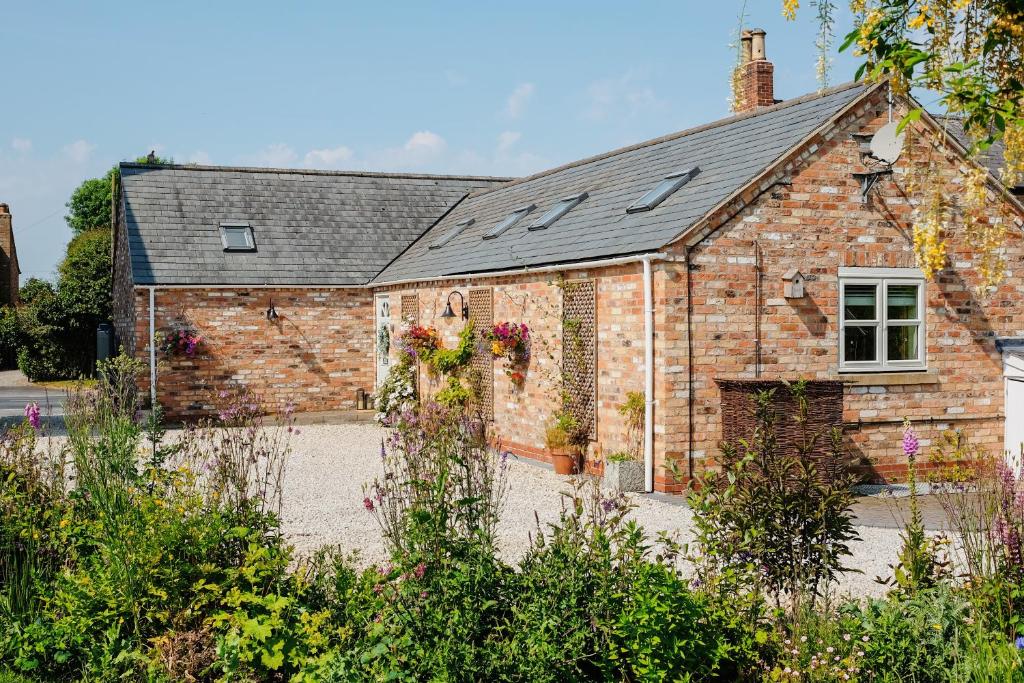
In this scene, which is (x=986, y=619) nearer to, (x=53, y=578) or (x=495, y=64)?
(x=53, y=578)

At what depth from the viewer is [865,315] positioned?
1247cm

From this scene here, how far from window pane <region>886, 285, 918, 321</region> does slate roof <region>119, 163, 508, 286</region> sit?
12951mm

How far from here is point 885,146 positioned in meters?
12.0

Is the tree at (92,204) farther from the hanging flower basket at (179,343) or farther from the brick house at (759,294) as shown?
the brick house at (759,294)

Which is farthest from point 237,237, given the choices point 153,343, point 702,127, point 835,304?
point 835,304

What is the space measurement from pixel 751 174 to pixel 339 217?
563 inches

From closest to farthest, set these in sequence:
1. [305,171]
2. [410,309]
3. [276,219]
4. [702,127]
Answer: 1. [702,127]
2. [410,309]
3. [276,219]
4. [305,171]

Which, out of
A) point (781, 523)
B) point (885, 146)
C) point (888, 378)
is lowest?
point (781, 523)

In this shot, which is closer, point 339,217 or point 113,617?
point 113,617

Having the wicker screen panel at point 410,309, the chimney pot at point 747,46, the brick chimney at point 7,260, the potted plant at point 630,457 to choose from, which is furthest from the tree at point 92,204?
the potted plant at point 630,457

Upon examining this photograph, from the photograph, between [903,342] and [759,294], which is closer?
[759,294]

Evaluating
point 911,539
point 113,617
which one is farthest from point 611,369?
point 113,617

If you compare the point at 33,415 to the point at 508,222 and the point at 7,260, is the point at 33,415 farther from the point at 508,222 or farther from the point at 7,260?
the point at 7,260

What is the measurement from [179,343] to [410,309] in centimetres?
501
